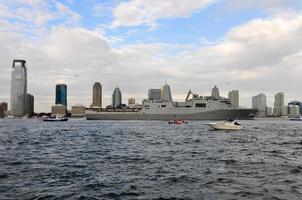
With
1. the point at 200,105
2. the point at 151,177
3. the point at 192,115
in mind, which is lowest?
the point at 151,177

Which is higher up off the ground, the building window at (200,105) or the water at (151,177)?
the building window at (200,105)

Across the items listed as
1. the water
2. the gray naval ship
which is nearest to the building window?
the gray naval ship

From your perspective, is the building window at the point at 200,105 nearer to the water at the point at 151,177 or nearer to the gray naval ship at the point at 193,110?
the gray naval ship at the point at 193,110

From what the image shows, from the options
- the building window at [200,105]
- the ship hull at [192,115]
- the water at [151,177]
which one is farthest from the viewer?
the building window at [200,105]

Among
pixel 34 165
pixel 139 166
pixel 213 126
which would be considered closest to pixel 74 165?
pixel 34 165

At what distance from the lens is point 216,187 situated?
17.9 metres

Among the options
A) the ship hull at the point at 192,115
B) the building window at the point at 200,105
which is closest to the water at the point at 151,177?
the ship hull at the point at 192,115

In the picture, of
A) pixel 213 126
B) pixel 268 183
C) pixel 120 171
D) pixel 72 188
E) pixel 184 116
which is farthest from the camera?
pixel 184 116

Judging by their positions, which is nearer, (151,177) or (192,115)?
(151,177)

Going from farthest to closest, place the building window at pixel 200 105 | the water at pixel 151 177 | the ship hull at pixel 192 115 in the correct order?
the building window at pixel 200 105
the ship hull at pixel 192 115
the water at pixel 151 177

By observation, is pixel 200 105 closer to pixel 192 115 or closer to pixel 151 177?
pixel 192 115

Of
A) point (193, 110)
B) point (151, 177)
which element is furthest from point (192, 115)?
point (151, 177)

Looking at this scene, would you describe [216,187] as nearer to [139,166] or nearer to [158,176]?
[158,176]

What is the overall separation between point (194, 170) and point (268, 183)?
5126 millimetres
